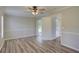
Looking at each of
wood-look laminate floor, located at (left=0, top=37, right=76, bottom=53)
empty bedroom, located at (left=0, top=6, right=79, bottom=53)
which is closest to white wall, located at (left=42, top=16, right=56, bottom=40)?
empty bedroom, located at (left=0, top=6, right=79, bottom=53)

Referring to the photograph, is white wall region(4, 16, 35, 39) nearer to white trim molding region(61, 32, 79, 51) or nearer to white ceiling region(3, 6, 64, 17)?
white ceiling region(3, 6, 64, 17)

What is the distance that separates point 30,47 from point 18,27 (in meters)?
0.42

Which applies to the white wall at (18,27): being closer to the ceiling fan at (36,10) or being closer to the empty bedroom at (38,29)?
the empty bedroom at (38,29)

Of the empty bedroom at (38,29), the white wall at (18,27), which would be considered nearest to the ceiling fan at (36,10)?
the empty bedroom at (38,29)

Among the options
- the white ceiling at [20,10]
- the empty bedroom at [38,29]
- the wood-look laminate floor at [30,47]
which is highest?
the white ceiling at [20,10]

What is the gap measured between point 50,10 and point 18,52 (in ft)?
3.03

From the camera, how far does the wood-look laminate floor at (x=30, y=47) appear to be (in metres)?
1.95

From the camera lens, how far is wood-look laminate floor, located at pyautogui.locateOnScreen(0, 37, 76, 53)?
6.38 feet

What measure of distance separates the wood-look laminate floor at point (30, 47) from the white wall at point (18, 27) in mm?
92

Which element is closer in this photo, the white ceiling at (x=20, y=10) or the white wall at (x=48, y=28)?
the white ceiling at (x=20, y=10)
